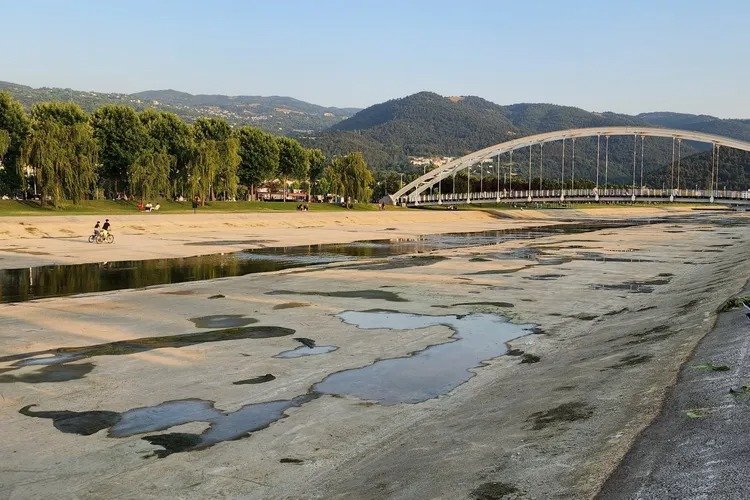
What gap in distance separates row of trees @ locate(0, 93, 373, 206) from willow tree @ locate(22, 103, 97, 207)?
0.10 meters

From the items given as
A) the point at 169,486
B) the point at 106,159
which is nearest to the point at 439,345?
the point at 169,486

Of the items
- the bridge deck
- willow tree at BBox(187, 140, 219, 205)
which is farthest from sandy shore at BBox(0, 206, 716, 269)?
the bridge deck

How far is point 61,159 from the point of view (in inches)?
2773

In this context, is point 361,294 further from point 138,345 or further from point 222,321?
point 138,345

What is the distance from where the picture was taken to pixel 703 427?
23.7 ft

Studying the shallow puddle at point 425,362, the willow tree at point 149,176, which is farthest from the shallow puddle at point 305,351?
the willow tree at point 149,176

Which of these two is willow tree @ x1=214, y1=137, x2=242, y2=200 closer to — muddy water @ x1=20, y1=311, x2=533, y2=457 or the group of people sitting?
the group of people sitting

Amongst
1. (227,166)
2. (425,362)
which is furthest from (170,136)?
(425,362)

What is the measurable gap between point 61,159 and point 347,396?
223 ft

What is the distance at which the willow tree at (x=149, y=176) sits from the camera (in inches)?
3305

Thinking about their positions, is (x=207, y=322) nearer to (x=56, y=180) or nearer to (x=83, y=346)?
(x=83, y=346)

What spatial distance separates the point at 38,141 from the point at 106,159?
23.8 meters

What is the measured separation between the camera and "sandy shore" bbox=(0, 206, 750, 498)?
24.8 feet

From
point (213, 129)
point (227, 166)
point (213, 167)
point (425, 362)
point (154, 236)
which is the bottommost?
point (425, 362)
